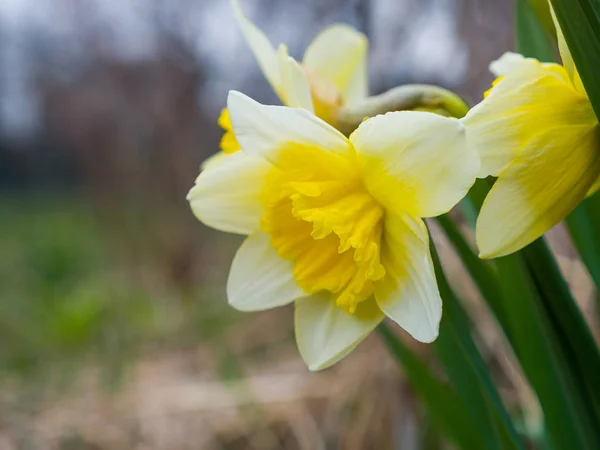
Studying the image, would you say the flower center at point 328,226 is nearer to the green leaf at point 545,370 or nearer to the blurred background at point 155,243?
the green leaf at point 545,370

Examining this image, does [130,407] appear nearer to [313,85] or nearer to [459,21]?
[313,85]

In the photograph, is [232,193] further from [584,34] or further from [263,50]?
[584,34]

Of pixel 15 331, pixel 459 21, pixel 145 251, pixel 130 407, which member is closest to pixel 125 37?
pixel 145 251

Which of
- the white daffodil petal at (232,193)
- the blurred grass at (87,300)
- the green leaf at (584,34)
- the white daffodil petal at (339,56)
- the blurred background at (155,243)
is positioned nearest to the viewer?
the green leaf at (584,34)

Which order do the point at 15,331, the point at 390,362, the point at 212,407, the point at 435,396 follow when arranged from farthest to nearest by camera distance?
1. the point at 15,331
2. the point at 212,407
3. the point at 390,362
4. the point at 435,396

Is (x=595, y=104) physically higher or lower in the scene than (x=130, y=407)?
higher

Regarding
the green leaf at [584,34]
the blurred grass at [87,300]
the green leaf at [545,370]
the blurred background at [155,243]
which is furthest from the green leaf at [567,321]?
the blurred grass at [87,300]

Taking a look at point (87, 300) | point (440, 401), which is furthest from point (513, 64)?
point (87, 300)

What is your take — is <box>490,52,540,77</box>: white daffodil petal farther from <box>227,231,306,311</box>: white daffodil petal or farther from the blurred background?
the blurred background
